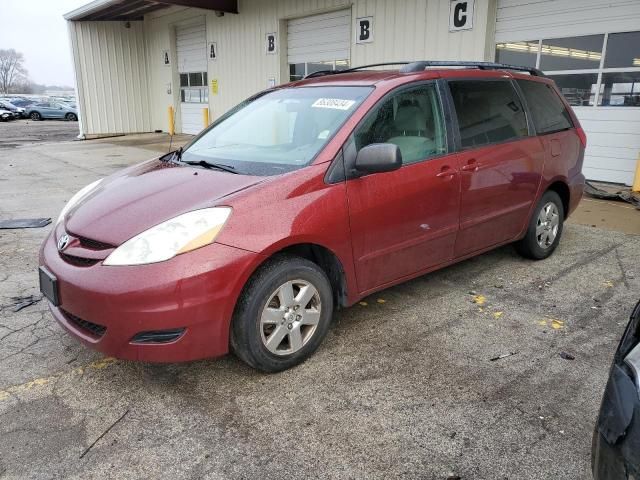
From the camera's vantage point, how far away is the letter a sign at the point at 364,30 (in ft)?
38.6

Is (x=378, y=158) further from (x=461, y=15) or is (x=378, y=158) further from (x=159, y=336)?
(x=461, y=15)

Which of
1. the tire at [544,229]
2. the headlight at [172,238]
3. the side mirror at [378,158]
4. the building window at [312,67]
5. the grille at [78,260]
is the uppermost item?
the building window at [312,67]

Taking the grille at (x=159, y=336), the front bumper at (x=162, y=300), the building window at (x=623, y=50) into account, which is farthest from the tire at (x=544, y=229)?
the building window at (x=623, y=50)

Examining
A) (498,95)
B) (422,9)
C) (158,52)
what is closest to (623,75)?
(422,9)

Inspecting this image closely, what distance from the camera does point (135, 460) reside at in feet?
7.86

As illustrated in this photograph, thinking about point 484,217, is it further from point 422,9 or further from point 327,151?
point 422,9

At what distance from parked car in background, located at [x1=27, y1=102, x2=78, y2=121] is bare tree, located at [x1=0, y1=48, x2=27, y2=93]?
8445cm

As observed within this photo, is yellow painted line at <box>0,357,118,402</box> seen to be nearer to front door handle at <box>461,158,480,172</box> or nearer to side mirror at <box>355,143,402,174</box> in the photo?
side mirror at <box>355,143,402,174</box>

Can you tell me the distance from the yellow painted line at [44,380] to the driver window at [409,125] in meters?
2.04

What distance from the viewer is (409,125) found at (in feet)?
12.1

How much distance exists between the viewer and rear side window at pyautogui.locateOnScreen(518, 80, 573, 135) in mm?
4711

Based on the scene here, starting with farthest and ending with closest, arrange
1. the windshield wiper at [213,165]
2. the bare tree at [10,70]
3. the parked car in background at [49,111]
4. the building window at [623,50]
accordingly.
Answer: the bare tree at [10,70] < the parked car in background at [49,111] < the building window at [623,50] < the windshield wiper at [213,165]

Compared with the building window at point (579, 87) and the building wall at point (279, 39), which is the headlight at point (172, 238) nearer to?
the building window at point (579, 87)

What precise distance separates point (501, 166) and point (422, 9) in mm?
7566
